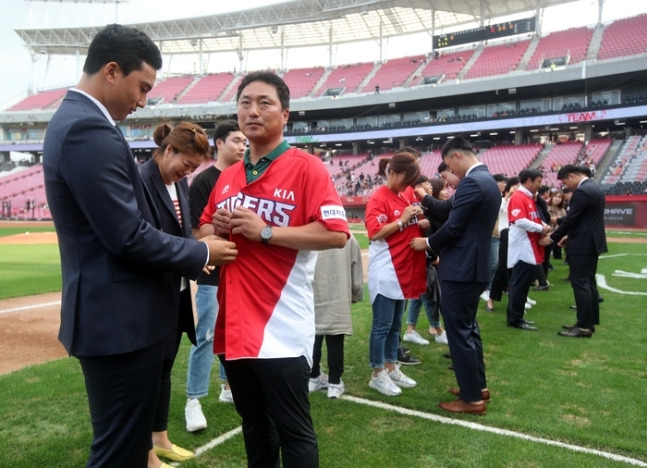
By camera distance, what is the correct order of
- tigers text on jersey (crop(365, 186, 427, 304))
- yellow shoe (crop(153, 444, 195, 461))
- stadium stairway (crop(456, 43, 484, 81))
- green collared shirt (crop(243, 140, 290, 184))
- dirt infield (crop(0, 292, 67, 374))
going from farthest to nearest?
stadium stairway (crop(456, 43, 484, 81)), dirt infield (crop(0, 292, 67, 374)), tigers text on jersey (crop(365, 186, 427, 304)), yellow shoe (crop(153, 444, 195, 461)), green collared shirt (crop(243, 140, 290, 184))

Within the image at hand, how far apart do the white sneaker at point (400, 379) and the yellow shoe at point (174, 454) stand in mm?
2190

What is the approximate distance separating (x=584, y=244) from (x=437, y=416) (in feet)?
13.1

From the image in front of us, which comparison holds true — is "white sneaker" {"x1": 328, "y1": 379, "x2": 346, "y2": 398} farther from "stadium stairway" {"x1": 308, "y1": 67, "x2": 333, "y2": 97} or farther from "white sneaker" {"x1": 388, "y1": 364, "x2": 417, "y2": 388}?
"stadium stairway" {"x1": 308, "y1": 67, "x2": 333, "y2": 97}

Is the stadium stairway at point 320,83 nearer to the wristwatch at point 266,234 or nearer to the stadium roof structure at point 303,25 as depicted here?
the stadium roof structure at point 303,25

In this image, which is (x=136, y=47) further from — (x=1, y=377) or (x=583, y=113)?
(x=583, y=113)

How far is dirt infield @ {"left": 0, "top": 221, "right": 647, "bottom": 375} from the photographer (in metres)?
5.50

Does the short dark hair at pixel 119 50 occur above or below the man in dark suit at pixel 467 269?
above

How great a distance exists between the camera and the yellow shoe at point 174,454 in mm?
3191

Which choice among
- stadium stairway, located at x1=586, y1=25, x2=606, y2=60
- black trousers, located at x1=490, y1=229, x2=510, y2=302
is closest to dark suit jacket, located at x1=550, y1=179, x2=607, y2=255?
black trousers, located at x1=490, y1=229, x2=510, y2=302

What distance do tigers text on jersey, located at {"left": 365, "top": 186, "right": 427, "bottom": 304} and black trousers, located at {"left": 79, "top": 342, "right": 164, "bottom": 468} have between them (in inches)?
112

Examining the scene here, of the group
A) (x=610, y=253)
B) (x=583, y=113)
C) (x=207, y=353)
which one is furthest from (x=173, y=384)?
(x=583, y=113)

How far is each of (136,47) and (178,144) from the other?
1196mm

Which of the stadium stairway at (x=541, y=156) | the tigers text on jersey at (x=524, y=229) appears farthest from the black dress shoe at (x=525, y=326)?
the stadium stairway at (x=541, y=156)

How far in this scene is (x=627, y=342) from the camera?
6.12m
